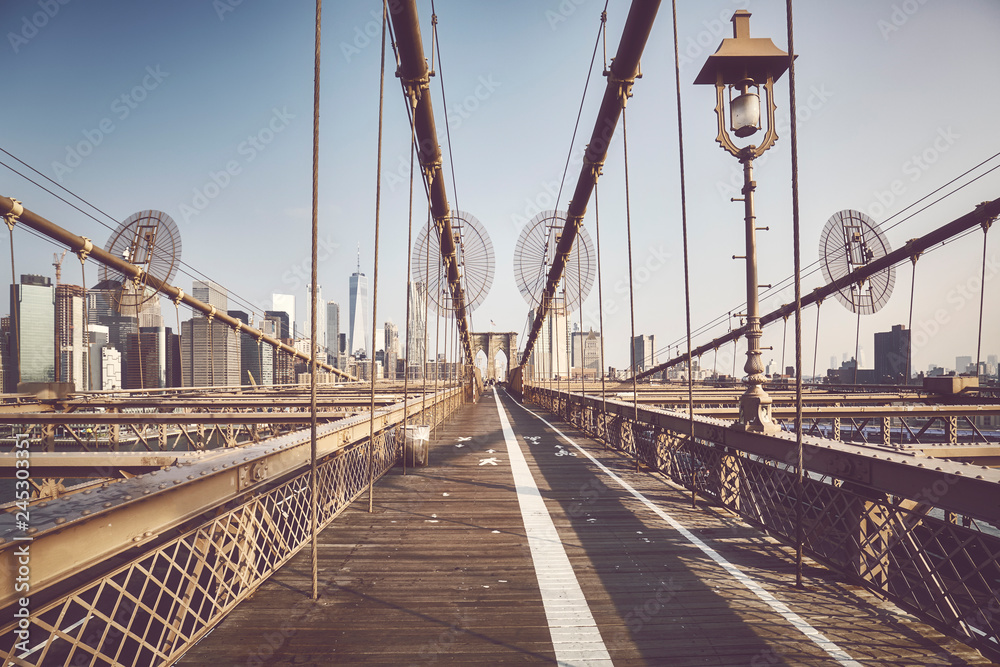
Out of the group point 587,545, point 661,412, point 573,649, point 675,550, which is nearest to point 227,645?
point 573,649

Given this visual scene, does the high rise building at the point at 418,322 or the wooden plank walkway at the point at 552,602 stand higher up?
the high rise building at the point at 418,322

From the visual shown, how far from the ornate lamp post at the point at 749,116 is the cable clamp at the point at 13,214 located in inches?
931

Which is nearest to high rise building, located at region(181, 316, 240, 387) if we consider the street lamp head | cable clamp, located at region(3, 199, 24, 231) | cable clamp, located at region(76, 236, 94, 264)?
cable clamp, located at region(76, 236, 94, 264)

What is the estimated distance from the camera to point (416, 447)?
11.7m

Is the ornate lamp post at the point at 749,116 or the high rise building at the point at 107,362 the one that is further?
the high rise building at the point at 107,362

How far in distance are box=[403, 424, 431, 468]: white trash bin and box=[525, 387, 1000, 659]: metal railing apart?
6418 mm

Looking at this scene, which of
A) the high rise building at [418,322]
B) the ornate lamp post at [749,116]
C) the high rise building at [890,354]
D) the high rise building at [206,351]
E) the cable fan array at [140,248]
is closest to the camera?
the ornate lamp post at [749,116]

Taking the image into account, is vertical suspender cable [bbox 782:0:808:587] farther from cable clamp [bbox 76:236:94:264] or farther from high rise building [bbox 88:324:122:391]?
high rise building [bbox 88:324:122:391]

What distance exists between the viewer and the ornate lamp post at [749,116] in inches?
275

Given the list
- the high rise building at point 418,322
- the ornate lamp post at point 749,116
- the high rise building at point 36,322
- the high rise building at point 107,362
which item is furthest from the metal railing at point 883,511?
the high rise building at point 107,362

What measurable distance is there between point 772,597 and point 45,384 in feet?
81.2

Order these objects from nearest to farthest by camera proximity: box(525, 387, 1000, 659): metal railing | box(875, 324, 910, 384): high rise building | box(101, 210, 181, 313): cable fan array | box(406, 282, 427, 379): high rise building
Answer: box(525, 387, 1000, 659): metal railing
box(406, 282, 427, 379): high rise building
box(101, 210, 181, 313): cable fan array
box(875, 324, 910, 384): high rise building

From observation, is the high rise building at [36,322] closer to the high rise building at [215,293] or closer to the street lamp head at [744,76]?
the high rise building at [215,293]

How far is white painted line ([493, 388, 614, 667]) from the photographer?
12.7 feet
